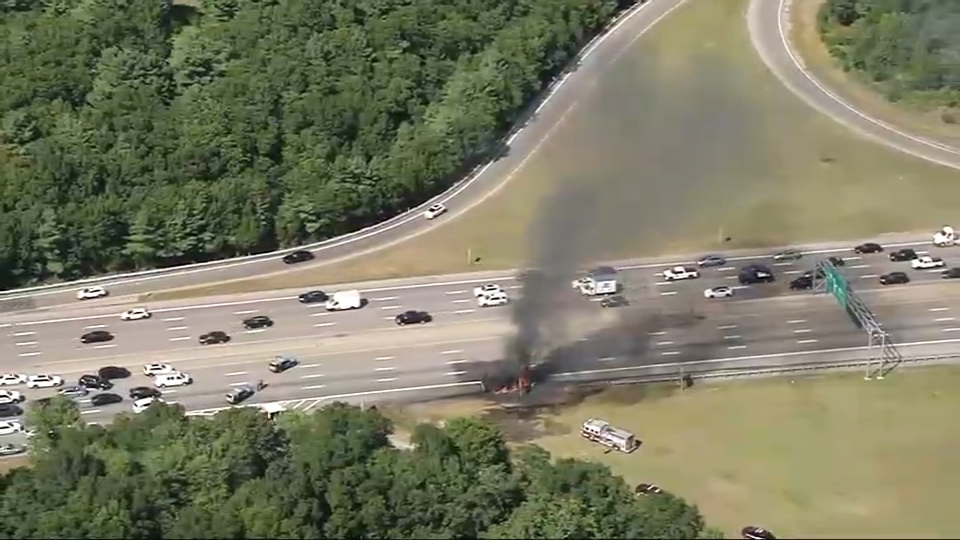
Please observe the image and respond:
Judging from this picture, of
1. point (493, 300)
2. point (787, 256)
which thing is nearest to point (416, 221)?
point (493, 300)

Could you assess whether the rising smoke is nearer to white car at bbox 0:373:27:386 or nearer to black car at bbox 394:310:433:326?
black car at bbox 394:310:433:326

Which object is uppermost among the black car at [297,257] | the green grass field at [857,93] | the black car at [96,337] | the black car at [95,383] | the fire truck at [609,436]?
the green grass field at [857,93]

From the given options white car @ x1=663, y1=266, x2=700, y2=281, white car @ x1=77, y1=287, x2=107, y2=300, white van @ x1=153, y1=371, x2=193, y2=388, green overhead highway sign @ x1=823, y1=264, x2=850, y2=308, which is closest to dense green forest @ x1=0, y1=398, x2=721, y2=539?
white van @ x1=153, y1=371, x2=193, y2=388

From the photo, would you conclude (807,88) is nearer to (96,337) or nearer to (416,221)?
(416,221)

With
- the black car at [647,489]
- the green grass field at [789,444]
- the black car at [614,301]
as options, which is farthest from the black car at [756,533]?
the black car at [614,301]

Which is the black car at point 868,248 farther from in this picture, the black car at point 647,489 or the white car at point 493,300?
the black car at point 647,489

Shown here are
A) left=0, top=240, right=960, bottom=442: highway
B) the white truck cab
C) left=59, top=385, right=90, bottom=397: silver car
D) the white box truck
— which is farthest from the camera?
the white truck cab

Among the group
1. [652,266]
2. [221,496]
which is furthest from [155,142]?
[221,496]
